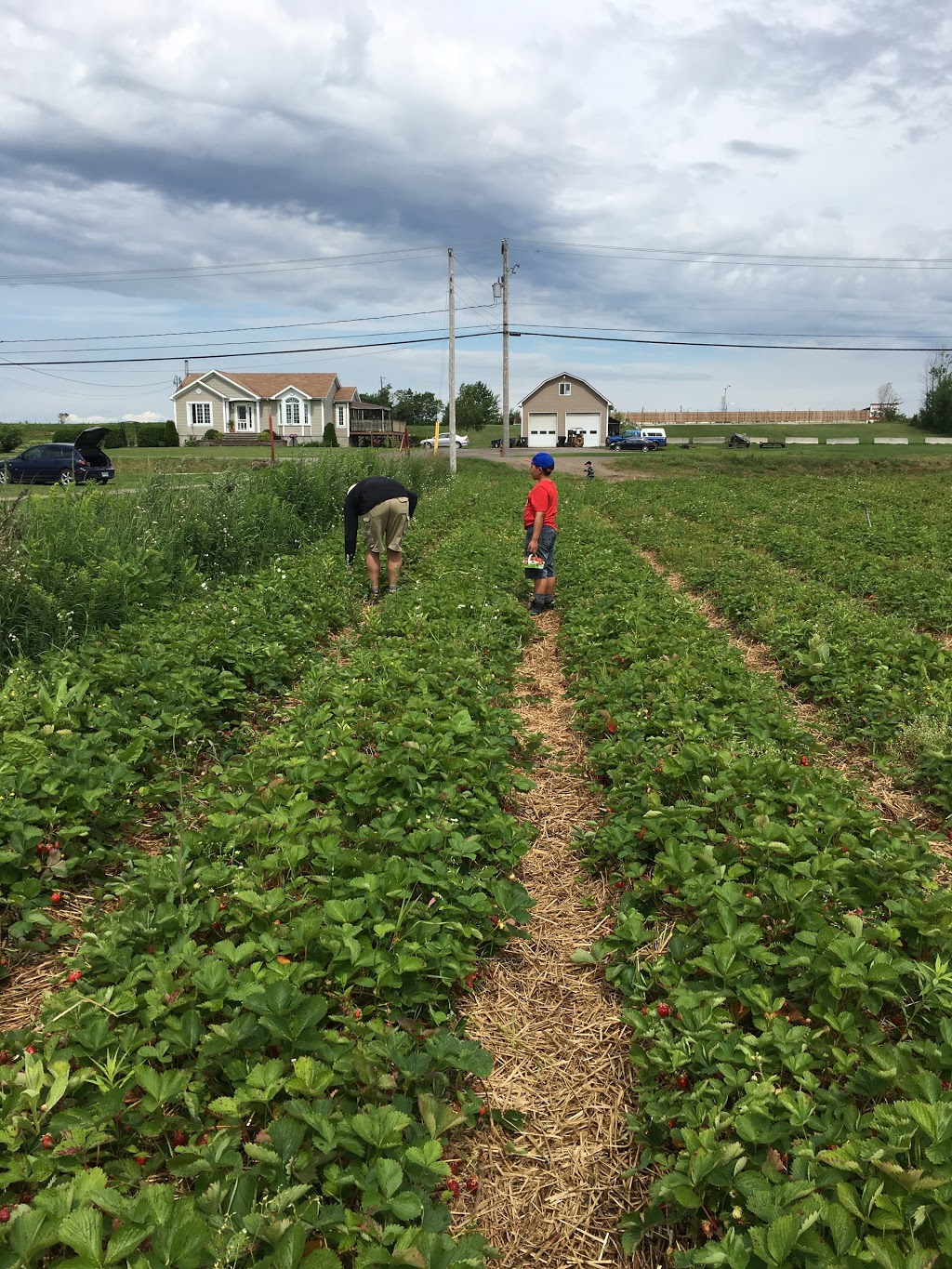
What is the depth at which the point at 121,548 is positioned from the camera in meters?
8.34

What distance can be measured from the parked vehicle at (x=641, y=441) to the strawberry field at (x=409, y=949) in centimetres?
5596

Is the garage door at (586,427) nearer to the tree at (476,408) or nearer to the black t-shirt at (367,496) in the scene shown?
the tree at (476,408)

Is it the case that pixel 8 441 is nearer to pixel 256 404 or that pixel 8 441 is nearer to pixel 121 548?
pixel 256 404

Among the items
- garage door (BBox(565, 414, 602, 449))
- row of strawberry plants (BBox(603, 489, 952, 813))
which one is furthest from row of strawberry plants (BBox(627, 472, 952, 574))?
garage door (BBox(565, 414, 602, 449))

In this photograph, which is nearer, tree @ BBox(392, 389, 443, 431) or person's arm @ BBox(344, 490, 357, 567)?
person's arm @ BBox(344, 490, 357, 567)

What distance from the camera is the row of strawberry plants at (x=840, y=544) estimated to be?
9.80 m

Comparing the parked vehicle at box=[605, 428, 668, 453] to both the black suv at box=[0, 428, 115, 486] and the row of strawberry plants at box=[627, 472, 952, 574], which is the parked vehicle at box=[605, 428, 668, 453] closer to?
the row of strawberry plants at box=[627, 472, 952, 574]

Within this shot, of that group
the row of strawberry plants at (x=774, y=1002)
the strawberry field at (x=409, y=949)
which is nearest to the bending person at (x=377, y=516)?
the strawberry field at (x=409, y=949)

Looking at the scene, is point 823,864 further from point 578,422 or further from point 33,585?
point 578,422

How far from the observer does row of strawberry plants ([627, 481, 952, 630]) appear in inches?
386

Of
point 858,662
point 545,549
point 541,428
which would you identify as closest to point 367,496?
point 545,549

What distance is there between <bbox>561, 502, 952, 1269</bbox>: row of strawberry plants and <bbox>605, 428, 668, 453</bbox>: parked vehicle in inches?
2273

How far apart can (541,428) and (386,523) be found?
60569mm

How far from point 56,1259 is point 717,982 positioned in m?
2.19
